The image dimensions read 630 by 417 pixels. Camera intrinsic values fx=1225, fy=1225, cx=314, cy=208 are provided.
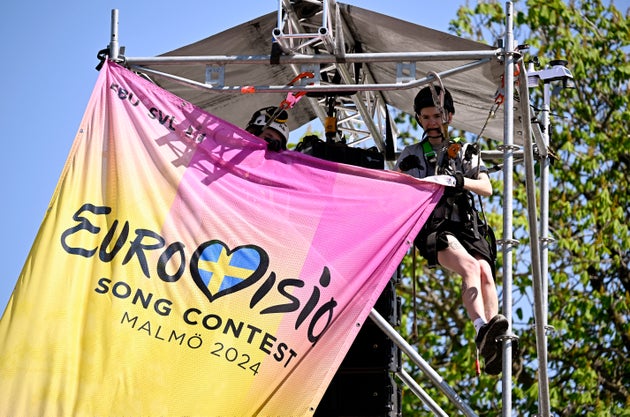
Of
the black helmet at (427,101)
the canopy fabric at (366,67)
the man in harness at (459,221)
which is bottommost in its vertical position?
the man in harness at (459,221)

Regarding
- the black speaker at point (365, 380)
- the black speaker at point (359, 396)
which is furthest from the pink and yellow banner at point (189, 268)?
the black speaker at point (359, 396)

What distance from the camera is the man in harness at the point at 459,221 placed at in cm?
774

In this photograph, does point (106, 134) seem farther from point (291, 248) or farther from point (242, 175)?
point (291, 248)

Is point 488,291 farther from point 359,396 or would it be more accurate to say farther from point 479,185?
point 359,396

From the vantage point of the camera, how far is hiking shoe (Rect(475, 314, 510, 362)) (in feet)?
24.2

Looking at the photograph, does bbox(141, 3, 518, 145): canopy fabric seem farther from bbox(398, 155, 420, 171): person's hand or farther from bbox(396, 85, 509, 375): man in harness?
bbox(398, 155, 420, 171): person's hand

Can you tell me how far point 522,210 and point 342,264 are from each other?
383 inches

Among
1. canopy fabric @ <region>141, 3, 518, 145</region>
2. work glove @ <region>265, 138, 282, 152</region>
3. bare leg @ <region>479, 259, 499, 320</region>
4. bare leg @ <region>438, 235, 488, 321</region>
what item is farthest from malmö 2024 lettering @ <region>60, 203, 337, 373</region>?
canopy fabric @ <region>141, 3, 518, 145</region>

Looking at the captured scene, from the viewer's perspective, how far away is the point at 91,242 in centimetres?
730

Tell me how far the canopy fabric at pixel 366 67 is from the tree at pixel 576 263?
586 cm

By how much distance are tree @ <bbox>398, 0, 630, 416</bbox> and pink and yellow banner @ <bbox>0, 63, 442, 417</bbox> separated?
8167 millimetres

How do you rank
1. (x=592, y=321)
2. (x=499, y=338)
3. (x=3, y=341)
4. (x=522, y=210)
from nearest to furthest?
(x=3, y=341) → (x=499, y=338) → (x=592, y=321) → (x=522, y=210)

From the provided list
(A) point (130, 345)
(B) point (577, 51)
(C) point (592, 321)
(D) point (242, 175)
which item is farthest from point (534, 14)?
(A) point (130, 345)

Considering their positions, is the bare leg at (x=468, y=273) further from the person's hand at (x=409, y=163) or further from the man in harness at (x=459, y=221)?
the person's hand at (x=409, y=163)
